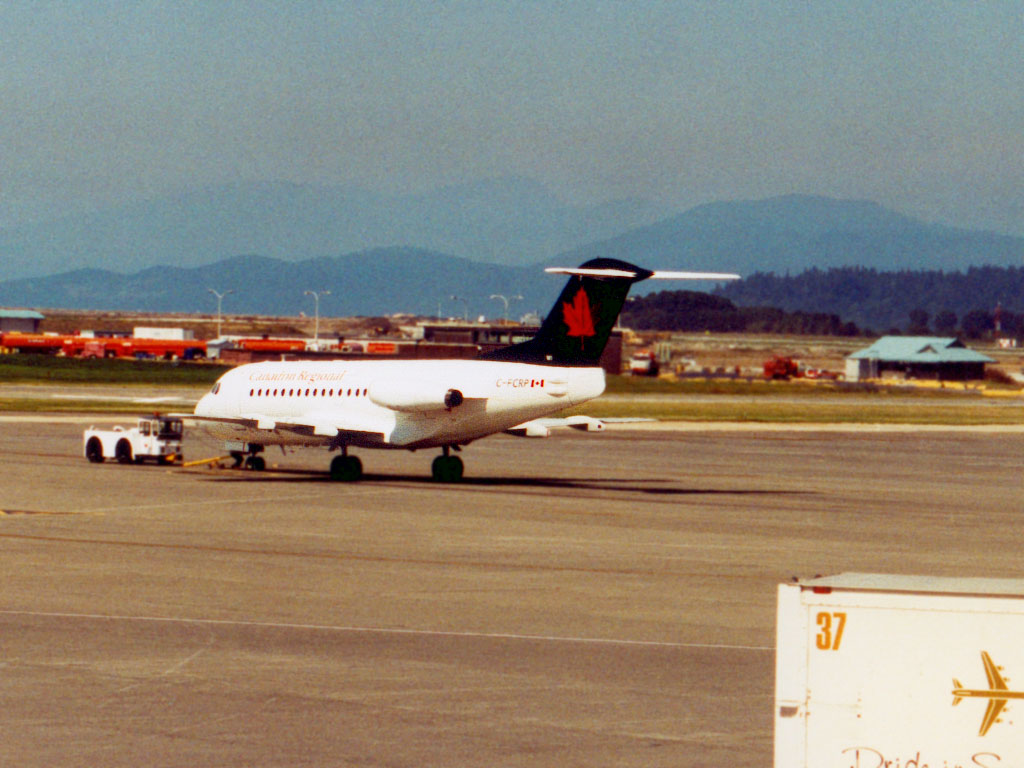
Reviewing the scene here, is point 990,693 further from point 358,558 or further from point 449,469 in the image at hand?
point 449,469

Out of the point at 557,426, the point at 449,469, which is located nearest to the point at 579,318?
the point at 557,426

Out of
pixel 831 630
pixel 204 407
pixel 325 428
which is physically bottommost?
pixel 325 428

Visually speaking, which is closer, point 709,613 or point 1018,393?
point 709,613

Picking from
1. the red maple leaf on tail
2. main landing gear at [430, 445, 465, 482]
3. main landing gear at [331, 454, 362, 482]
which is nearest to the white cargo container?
the red maple leaf on tail

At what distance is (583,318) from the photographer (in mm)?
41438

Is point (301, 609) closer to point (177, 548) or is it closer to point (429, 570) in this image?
point (429, 570)

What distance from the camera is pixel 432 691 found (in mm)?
16109

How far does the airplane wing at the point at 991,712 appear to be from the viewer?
1021cm

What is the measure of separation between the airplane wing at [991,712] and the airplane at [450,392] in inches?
1154

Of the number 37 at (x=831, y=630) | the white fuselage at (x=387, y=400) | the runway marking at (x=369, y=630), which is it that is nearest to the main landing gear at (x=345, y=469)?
the white fuselage at (x=387, y=400)

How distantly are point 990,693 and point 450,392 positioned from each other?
31.4m

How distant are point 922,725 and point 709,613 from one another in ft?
37.5

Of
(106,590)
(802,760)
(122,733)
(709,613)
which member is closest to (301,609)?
(106,590)

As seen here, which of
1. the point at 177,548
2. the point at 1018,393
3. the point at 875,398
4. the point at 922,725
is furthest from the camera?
the point at 1018,393
